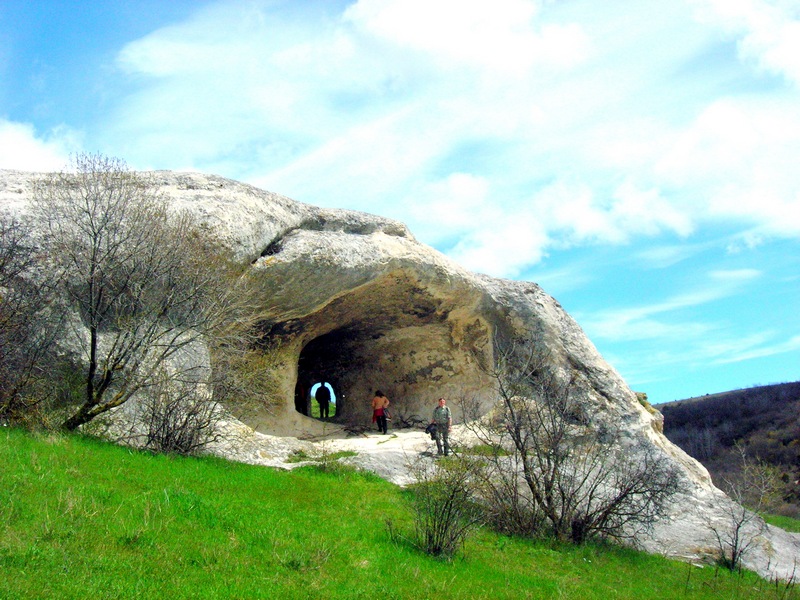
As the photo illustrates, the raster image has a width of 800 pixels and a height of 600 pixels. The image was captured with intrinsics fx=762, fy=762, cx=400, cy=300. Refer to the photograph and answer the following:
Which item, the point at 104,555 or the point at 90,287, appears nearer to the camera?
the point at 104,555

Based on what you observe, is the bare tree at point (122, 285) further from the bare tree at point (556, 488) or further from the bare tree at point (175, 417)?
the bare tree at point (556, 488)

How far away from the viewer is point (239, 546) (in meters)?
6.79

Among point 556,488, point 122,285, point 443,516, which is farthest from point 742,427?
point 122,285

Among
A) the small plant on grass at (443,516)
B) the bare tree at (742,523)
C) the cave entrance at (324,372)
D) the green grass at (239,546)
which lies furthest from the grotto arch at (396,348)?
the small plant on grass at (443,516)

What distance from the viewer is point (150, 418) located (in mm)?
10336

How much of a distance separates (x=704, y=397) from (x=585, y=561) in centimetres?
4804

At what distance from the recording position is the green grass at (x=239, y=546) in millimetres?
5727

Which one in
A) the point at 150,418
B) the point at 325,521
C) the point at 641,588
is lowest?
the point at 641,588

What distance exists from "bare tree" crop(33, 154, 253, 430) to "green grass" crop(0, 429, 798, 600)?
1.19 m

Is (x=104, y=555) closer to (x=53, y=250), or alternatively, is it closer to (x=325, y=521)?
(x=325, y=521)

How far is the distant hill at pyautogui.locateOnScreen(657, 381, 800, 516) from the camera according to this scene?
123 ft

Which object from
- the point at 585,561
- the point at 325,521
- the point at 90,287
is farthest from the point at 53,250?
the point at 585,561

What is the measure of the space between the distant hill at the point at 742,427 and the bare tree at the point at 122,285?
28638 mm

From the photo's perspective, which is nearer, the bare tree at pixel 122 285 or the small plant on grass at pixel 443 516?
the small plant on grass at pixel 443 516
